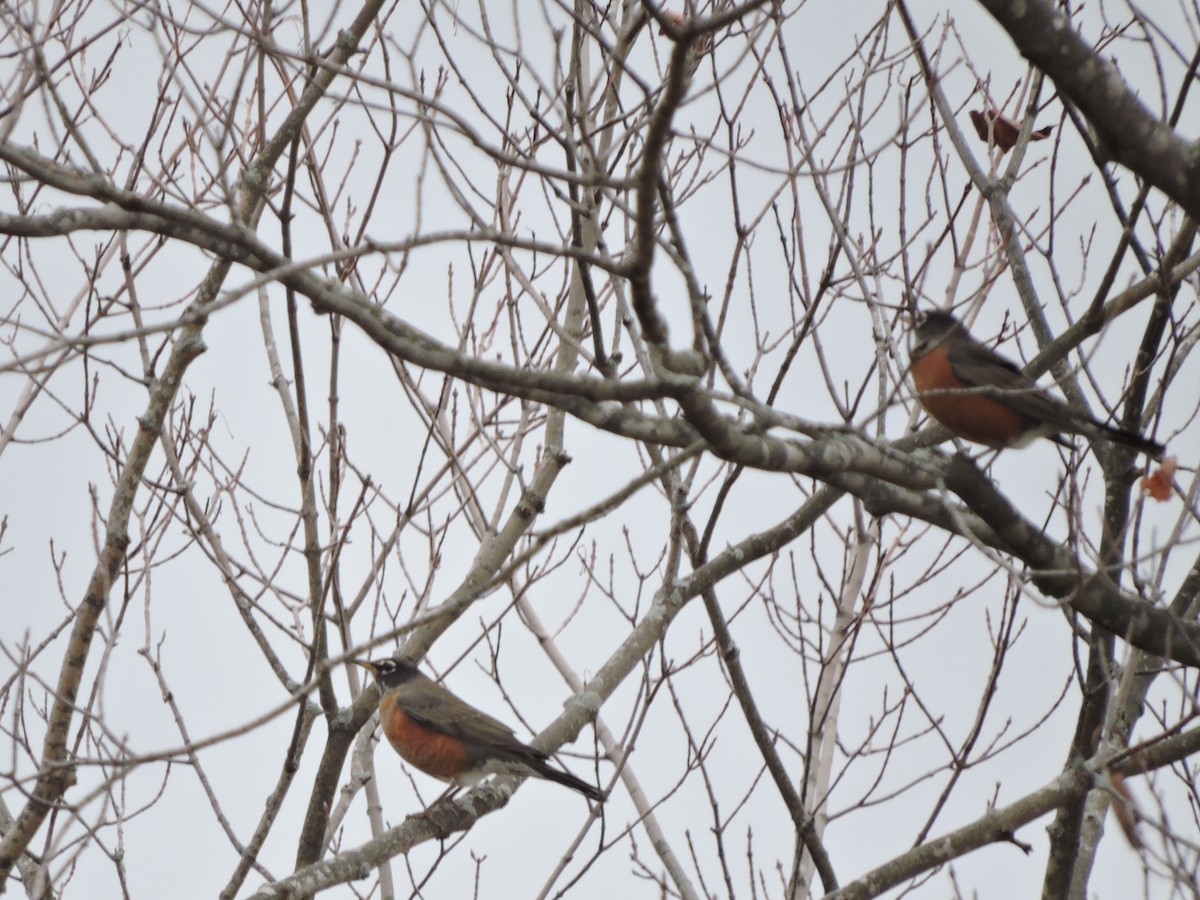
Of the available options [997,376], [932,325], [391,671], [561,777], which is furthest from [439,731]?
[997,376]

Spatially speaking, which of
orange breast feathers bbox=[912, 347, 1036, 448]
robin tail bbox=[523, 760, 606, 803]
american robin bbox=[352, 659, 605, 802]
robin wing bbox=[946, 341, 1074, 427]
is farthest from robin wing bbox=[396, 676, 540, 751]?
robin wing bbox=[946, 341, 1074, 427]

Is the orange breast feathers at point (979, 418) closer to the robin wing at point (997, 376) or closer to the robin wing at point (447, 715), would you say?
the robin wing at point (997, 376)

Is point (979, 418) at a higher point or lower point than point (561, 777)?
higher

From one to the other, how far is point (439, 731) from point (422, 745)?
138 mm

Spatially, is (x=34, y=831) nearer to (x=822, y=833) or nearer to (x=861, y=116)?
(x=822, y=833)

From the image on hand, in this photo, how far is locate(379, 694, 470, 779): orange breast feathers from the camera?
6.03 m

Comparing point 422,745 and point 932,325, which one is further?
point 422,745

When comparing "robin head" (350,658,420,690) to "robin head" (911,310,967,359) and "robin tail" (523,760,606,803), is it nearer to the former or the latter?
"robin tail" (523,760,606,803)

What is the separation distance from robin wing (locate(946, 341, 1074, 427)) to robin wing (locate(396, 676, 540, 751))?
2466mm

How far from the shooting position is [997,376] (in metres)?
4.81

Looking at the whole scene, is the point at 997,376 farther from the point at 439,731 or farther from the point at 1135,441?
the point at 439,731

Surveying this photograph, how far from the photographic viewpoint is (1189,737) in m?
3.53

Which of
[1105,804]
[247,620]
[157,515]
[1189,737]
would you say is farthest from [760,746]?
[157,515]

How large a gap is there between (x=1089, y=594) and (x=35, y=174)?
2.47 metres
